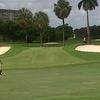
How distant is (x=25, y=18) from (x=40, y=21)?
8.00 meters

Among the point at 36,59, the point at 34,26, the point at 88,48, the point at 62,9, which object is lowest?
the point at 36,59

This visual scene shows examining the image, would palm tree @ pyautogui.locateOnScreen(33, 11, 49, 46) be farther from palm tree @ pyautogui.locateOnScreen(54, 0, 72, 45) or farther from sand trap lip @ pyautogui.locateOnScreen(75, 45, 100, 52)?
sand trap lip @ pyautogui.locateOnScreen(75, 45, 100, 52)

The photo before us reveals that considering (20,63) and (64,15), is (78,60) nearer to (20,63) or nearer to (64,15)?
(20,63)

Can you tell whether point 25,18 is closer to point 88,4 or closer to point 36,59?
point 88,4

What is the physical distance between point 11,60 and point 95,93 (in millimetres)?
33452

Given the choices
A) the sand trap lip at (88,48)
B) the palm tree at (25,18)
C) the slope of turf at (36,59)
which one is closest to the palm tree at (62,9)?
the palm tree at (25,18)

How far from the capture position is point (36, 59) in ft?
172

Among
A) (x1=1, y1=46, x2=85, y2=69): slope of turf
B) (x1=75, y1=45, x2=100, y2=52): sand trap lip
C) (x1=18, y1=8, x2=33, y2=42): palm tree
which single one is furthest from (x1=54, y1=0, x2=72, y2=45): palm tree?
(x1=1, y1=46, x2=85, y2=69): slope of turf

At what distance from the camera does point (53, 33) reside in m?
148

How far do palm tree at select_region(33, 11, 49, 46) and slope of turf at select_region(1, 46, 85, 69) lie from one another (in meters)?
80.6

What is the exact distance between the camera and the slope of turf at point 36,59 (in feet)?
157

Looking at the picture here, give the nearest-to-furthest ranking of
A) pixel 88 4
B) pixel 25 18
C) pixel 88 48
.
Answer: pixel 88 48, pixel 88 4, pixel 25 18

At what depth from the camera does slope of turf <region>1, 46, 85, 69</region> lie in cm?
4788

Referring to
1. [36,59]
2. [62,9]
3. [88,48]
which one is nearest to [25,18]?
[62,9]
